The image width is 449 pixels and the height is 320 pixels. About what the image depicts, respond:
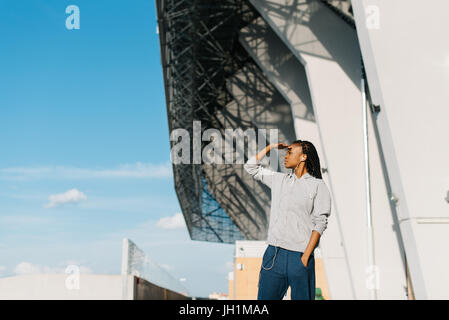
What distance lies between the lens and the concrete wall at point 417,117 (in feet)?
24.4

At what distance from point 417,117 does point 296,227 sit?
16.6 ft

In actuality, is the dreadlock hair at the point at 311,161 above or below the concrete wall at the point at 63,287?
above

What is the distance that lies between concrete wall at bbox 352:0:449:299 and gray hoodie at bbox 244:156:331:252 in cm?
464

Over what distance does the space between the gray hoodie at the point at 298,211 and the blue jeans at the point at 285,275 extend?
58 millimetres

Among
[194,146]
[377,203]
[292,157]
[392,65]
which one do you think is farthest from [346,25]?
[194,146]

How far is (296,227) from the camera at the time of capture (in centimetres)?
332

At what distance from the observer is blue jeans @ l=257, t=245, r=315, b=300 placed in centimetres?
316

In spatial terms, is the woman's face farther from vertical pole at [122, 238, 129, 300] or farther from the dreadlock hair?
vertical pole at [122, 238, 129, 300]

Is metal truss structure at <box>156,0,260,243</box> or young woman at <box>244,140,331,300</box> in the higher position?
metal truss structure at <box>156,0,260,243</box>

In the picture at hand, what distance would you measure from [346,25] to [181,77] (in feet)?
34.2

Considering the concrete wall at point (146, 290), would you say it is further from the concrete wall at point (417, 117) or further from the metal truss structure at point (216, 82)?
the metal truss structure at point (216, 82)

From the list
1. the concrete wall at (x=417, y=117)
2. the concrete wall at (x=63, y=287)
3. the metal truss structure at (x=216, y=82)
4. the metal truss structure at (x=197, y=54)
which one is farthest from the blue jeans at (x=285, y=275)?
the metal truss structure at (x=197, y=54)
